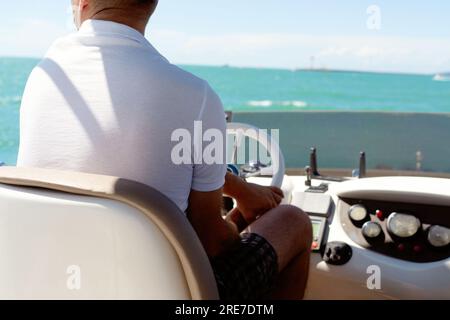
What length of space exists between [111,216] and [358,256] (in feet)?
3.54

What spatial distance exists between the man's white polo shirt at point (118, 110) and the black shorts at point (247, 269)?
0.19 meters

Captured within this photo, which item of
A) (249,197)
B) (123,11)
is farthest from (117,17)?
(249,197)

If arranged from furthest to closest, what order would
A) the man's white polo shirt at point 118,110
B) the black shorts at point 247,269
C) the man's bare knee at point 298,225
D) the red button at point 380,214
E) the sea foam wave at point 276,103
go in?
1. the sea foam wave at point 276,103
2. the red button at point 380,214
3. the man's bare knee at point 298,225
4. the black shorts at point 247,269
5. the man's white polo shirt at point 118,110

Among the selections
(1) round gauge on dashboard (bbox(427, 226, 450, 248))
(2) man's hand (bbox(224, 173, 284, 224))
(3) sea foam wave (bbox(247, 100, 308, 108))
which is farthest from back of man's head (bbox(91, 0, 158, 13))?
(3) sea foam wave (bbox(247, 100, 308, 108))

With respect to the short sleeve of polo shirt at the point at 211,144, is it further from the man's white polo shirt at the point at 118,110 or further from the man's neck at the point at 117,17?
the man's neck at the point at 117,17

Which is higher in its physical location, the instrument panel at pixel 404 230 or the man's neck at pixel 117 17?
the man's neck at pixel 117 17

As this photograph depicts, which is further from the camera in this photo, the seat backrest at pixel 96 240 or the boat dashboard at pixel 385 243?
the boat dashboard at pixel 385 243

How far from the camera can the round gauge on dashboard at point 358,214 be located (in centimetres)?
181

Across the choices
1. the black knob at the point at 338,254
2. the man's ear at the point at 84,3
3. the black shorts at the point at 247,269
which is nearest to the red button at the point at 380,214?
the black knob at the point at 338,254

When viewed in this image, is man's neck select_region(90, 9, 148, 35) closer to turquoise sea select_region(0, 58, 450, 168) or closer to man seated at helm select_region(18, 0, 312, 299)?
man seated at helm select_region(18, 0, 312, 299)

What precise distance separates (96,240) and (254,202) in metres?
0.64

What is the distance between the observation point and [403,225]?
67.6 inches

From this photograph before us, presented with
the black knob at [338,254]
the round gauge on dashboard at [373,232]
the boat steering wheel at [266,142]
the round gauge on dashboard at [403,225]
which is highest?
the boat steering wheel at [266,142]

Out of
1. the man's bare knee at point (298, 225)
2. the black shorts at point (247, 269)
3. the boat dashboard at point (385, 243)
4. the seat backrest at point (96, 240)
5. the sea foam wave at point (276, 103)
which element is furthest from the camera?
the sea foam wave at point (276, 103)
